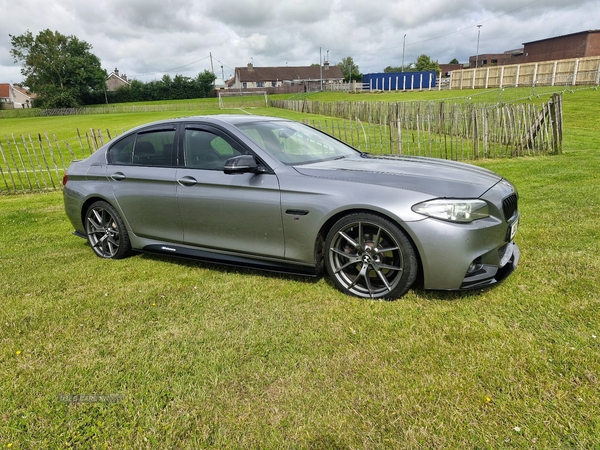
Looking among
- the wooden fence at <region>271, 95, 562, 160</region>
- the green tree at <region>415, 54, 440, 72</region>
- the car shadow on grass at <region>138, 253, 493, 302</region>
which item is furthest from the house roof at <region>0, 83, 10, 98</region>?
the car shadow on grass at <region>138, 253, 493, 302</region>

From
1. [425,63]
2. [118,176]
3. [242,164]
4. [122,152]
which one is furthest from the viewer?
[425,63]

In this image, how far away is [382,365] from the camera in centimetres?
253

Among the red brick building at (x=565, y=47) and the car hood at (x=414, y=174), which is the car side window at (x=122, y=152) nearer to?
the car hood at (x=414, y=174)

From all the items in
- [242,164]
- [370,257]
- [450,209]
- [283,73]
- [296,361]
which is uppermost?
[283,73]

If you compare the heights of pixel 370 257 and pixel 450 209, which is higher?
pixel 450 209

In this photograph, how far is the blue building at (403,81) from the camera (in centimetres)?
5047

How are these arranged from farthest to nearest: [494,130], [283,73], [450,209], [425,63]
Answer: [283,73]
[425,63]
[494,130]
[450,209]

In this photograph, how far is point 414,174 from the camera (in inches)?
132

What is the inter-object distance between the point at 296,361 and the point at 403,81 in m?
54.3

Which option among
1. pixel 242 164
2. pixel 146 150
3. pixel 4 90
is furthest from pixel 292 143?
pixel 4 90

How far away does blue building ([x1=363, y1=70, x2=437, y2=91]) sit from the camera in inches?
1987

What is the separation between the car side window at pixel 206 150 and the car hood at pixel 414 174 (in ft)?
2.53

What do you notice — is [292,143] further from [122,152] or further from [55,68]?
[55,68]

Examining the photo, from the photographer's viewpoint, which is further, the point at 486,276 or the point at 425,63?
the point at 425,63
